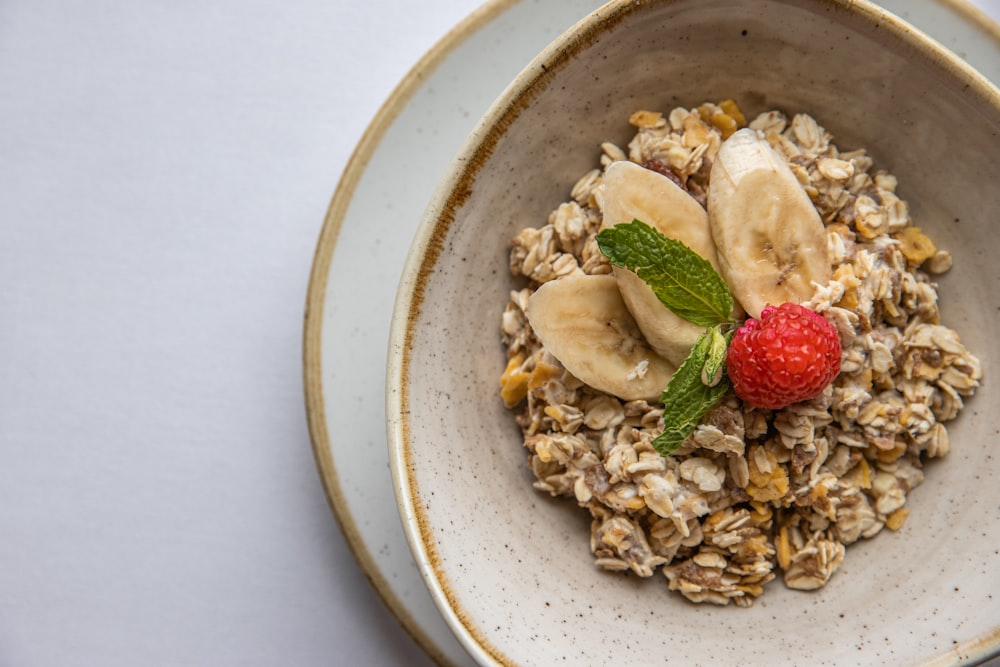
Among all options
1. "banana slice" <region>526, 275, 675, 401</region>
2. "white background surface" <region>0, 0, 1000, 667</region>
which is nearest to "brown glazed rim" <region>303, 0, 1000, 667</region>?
"white background surface" <region>0, 0, 1000, 667</region>

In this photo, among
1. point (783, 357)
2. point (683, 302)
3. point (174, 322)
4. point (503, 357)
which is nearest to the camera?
point (783, 357)

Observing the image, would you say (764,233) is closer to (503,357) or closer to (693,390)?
(693,390)

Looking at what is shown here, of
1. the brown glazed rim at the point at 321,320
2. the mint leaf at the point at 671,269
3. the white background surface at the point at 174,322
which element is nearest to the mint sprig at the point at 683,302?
the mint leaf at the point at 671,269

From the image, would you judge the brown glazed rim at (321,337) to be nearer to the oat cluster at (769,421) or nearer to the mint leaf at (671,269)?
the oat cluster at (769,421)

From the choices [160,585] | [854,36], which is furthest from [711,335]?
[160,585]

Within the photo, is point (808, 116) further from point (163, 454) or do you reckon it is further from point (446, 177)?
point (163, 454)

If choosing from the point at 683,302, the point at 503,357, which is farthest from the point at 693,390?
the point at 503,357

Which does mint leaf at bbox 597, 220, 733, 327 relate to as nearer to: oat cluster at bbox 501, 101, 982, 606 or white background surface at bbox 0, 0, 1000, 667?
oat cluster at bbox 501, 101, 982, 606
